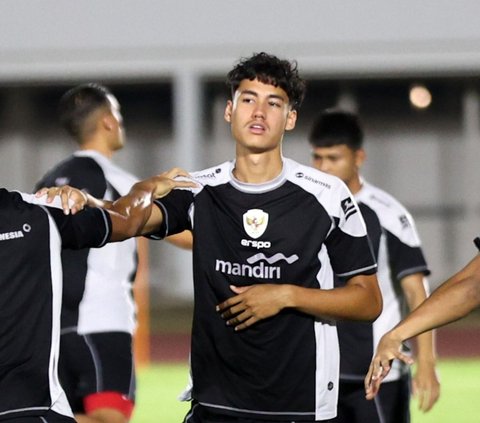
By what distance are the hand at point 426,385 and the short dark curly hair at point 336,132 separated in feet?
3.85

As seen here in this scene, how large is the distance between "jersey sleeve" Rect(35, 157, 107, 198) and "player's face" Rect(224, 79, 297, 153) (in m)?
1.63

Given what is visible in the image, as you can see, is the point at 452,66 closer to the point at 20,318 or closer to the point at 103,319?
the point at 103,319

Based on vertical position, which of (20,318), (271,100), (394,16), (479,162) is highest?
(394,16)

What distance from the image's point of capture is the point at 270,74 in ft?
16.8

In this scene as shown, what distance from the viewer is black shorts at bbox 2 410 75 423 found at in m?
4.21

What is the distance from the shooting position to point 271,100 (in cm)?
511

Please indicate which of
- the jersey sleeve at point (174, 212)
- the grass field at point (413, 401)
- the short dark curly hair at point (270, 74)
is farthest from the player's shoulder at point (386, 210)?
the grass field at point (413, 401)

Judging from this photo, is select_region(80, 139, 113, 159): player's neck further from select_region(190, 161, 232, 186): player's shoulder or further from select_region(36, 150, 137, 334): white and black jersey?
select_region(190, 161, 232, 186): player's shoulder

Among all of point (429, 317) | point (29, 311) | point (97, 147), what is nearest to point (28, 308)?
point (29, 311)

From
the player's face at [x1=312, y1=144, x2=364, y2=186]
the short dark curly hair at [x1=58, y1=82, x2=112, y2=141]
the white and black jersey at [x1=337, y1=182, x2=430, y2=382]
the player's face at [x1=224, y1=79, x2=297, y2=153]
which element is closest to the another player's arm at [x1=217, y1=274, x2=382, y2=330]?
the player's face at [x1=224, y1=79, x2=297, y2=153]

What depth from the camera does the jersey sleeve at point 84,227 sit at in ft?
14.3

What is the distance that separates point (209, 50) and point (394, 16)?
9.15ft

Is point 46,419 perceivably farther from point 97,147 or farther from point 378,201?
point 97,147

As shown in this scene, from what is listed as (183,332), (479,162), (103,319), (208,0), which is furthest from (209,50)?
(103,319)
